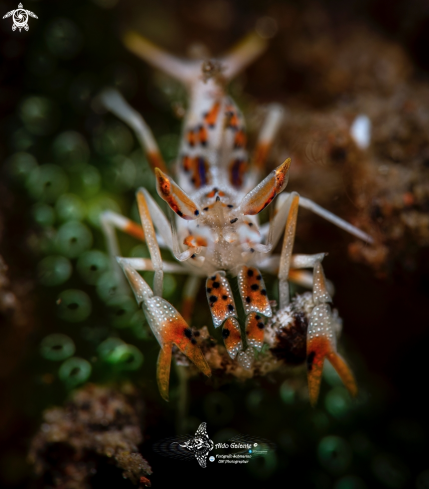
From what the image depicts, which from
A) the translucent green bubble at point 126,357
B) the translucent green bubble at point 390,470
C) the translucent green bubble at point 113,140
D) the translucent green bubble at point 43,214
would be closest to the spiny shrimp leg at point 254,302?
the translucent green bubble at point 126,357

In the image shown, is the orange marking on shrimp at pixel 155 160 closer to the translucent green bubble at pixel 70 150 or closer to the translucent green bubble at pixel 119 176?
the translucent green bubble at pixel 119 176

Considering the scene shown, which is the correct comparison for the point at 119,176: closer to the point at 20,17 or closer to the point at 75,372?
the point at 20,17

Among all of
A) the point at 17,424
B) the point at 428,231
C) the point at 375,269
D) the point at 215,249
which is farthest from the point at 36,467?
the point at 428,231

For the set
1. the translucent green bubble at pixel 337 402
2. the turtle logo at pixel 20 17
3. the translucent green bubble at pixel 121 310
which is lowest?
the translucent green bubble at pixel 337 402

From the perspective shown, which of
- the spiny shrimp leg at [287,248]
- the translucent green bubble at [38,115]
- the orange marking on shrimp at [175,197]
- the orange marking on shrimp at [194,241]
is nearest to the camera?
the orange marking on shrimp at [175,197]

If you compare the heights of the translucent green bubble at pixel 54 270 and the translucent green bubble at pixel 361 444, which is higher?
the translucent green bubble at pixel 54 270

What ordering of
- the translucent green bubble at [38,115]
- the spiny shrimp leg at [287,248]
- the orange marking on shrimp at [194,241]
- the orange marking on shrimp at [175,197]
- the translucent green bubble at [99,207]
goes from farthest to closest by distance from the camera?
the translucent green bubble at [38,115]
the translucent green bubble at [99,207]
the orange marking on shrimp at [194,241]
the spiny shrimp leg at [287,248]
the orange marking on shrimp at [175,197]
